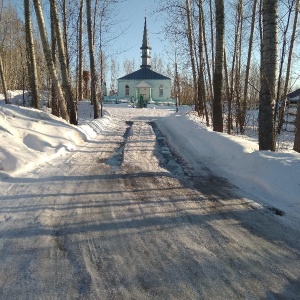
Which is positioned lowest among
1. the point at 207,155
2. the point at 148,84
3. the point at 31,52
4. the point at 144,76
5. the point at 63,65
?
the point at 207,155

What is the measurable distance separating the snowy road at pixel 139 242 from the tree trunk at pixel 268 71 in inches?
88.9

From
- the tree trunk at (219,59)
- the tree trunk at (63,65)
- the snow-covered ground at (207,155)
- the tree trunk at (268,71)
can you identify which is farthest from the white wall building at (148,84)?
the tree trunk at (268,71)

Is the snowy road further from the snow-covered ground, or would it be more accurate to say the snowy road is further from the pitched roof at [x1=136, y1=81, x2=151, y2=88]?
the pitched roof at [x1=136, y1=81, x2=151, y2=88]

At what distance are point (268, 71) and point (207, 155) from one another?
233 cm

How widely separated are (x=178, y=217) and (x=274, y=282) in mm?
1388

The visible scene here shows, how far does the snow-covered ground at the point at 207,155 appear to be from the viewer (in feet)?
14.5

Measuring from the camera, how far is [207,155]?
7.23 metres

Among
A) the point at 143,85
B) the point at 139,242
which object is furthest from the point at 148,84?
the point at 139,242

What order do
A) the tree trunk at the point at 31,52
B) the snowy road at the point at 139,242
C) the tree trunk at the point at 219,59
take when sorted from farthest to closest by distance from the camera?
1. the tree trunk at the point at 31,52
2. the tree trunk at the point at 219,59
3. the snowy road at the point at 139,242

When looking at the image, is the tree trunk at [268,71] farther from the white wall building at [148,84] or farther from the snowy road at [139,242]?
the white wall building at [148,84]

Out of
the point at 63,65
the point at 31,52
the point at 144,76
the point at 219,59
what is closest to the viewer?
the point at 219,59

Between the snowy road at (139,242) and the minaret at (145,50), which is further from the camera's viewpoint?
the minaret at (145,50)

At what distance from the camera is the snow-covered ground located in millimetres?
4418

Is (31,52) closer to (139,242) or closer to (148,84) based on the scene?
(139,242)
